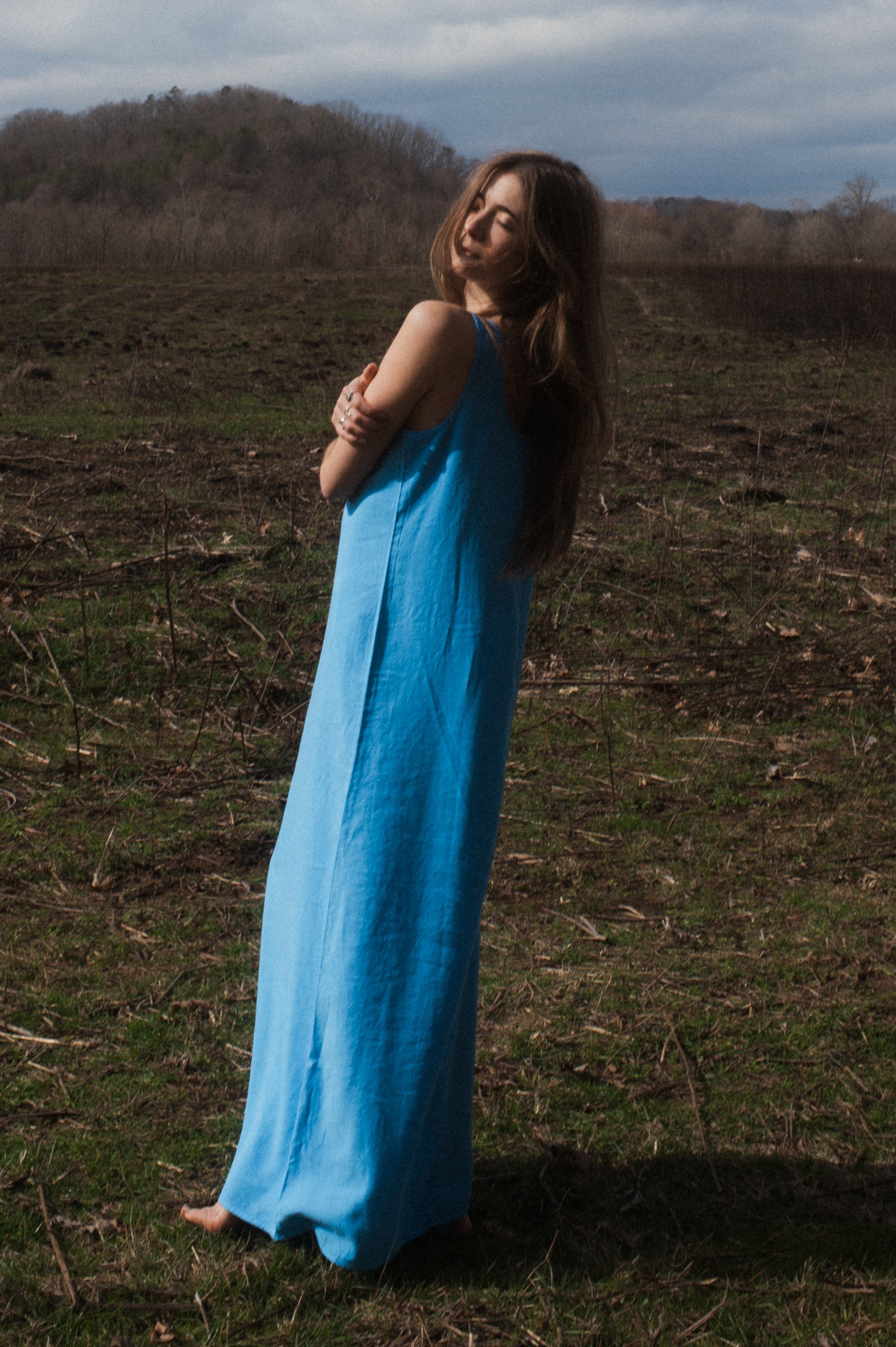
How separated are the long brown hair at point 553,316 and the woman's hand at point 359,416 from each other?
0.26 meters

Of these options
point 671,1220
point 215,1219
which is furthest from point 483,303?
point 671,1220

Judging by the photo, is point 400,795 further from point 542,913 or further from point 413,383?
point 542,913

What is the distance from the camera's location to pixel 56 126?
352 ft

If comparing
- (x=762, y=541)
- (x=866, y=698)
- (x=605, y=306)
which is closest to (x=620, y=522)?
(x=762, y=541)

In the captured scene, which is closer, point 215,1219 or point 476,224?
point 476,224

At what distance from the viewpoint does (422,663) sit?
1989mm

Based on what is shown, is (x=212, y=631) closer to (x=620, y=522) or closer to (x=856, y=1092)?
(x=620, y=522)

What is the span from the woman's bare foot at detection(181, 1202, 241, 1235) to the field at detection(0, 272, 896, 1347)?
0.09ft

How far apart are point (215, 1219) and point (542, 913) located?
1776mm

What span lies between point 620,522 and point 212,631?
321 centimetres

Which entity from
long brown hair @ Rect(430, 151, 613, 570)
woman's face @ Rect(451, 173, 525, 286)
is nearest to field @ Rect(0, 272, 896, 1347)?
long brown hair @ Rect(430, 151, 613, 570)

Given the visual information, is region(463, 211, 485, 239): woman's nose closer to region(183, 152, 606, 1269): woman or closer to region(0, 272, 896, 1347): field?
region(183, 152, 606, 1269): woman

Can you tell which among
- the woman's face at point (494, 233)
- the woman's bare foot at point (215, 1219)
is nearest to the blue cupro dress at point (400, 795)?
the woman's face at point (494, 233)

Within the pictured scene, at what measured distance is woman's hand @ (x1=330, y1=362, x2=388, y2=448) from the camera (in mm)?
1901
